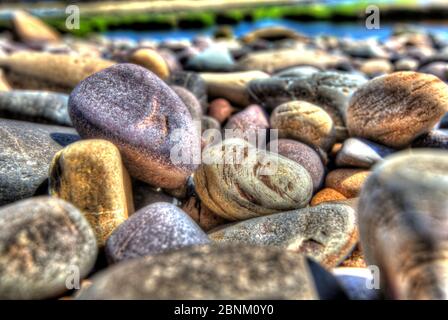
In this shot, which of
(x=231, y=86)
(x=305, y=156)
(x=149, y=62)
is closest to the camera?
(x=305, y=156)

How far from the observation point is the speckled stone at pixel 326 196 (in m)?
2.68

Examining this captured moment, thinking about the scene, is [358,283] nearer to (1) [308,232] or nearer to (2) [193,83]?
(1) [308,232]

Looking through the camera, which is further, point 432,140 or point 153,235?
point 432,140

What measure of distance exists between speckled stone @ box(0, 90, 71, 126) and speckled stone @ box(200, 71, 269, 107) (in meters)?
1.54

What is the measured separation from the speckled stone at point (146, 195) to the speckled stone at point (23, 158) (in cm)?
54

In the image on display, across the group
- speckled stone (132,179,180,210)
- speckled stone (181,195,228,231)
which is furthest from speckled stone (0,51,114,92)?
speckled stone (181,195,228,231)

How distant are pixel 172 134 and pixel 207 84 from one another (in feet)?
6.46

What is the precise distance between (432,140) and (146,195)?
2.07m

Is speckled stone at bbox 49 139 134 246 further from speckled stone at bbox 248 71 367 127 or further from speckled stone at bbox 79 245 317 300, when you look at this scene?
speckled stone at bbox 248 71 367 127

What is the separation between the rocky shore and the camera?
1434mm

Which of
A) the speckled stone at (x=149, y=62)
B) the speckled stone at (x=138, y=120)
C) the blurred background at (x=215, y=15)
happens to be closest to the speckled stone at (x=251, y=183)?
the speckled stone at (x=138, y=120)

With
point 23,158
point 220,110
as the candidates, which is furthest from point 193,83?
point 23,158

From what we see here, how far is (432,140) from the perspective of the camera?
9.82 feet

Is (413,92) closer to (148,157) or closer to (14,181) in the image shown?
(148,157)
